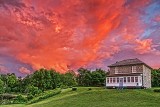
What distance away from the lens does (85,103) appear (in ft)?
140

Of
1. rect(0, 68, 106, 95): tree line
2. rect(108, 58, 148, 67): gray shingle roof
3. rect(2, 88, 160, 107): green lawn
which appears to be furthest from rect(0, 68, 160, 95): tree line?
rect(2, 88, 160, 107): green lawn

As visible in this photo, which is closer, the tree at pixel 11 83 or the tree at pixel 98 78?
the tree at pixel 98 78

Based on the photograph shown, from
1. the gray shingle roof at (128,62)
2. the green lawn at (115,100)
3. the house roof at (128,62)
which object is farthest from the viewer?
the gray shingle roof at (128,62)

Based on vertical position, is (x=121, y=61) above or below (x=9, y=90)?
above

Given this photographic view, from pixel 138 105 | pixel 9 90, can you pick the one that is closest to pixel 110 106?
pixel 138 105

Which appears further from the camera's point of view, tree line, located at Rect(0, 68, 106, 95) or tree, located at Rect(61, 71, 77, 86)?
tree, located at Rect(61, 71, 77, 86)

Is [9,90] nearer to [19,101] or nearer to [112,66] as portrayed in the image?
Result: [19,101]

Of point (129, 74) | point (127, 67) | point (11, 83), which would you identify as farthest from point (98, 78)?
point (11, 83)

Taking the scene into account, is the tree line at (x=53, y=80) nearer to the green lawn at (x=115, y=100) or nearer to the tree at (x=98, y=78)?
the tree at (x=98, y=78)

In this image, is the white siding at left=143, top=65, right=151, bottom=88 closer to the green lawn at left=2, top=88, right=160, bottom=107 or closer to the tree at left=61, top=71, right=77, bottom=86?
the green lawn at left=2, top=88, right=160, bottom=107

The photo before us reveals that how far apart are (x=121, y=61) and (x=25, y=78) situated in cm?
6836

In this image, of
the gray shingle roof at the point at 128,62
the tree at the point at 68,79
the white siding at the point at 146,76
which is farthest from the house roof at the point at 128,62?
the tree at the point at 68,79

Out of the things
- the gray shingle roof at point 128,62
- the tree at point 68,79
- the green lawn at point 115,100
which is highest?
the gray shingle roof at point 128,62

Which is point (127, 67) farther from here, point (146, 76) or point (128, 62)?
point (146, 76)
